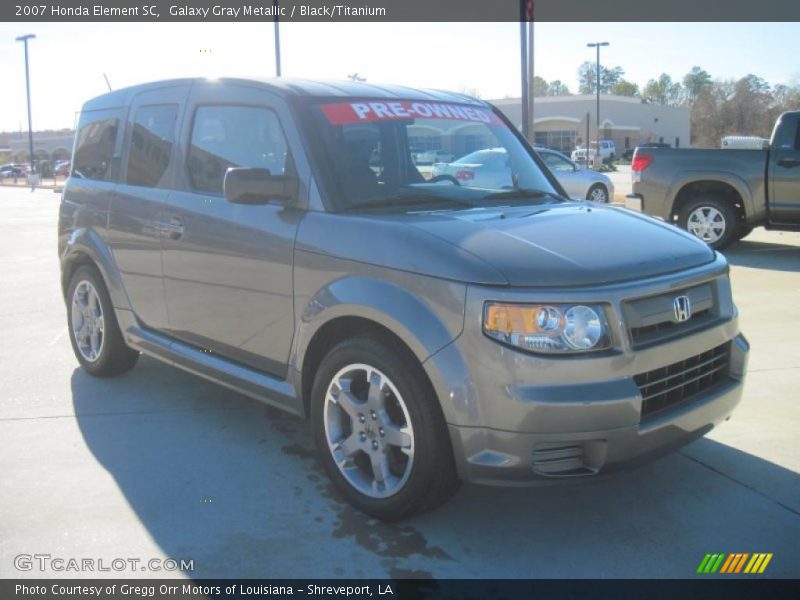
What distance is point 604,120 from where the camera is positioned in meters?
83.0

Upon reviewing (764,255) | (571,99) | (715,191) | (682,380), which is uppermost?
(571,99)

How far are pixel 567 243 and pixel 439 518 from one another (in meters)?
1.38

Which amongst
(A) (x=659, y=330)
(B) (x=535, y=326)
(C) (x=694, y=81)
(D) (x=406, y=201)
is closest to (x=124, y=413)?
(D) (x=406, y=201)

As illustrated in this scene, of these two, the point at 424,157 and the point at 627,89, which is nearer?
the point at 424,157

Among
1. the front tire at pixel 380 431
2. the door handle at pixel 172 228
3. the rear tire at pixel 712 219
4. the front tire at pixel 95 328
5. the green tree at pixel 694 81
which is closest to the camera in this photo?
the front tire at pixel 380 431

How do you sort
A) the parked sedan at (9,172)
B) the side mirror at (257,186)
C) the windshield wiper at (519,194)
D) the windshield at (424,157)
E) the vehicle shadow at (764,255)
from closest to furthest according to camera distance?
the side mirror at (257,186) → the windshield at (424,157) → the windshield wiper at (519,194) → the vehicle shadow at (764,255) → the parked sedan at (9,172)

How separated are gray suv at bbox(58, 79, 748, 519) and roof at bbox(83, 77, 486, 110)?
0.9 inches

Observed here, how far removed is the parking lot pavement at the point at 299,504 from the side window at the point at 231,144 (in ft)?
5.03

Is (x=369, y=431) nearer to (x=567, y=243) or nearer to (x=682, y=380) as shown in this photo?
(x=567, y=243)

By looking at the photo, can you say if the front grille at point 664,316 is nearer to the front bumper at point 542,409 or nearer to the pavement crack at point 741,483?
the front bumper at point 542,409

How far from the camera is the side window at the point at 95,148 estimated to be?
18.3ft

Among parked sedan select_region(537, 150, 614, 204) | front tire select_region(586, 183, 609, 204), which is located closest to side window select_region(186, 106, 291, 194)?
parked sedan select_region(537, 150, 614, 204)

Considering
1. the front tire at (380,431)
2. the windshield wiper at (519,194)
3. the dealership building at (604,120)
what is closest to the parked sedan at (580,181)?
the windshield wiper at (519,194)

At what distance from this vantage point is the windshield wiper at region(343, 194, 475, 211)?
12.7 ft
